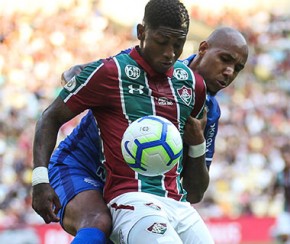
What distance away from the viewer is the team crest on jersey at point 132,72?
5.11 m

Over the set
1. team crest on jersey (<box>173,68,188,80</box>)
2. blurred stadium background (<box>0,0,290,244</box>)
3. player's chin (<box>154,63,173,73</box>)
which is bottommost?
blurred stadium background (<box>0,0,290,244</box>)

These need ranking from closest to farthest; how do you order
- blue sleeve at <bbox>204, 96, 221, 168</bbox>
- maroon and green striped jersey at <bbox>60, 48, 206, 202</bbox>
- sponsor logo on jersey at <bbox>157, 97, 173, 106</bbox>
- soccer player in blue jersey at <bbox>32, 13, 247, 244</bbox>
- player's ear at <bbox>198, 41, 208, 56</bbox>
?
maroon and green striped jersey at <bbox>60, 48, 206, 202</bbox>, sponsor logo on jersey at <bbox>157, 97, 173, 106</bbox>, soccer player in blue jersey at <bbox>32, 13, 247, 244</bbox>, blue sleeve at <bbox>204, 96, 221, 168</bbox>, player's ear at <bbox>198, 41, 208, 56</bbox>

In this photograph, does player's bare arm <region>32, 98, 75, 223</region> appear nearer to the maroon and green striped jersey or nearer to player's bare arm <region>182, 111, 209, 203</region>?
the maroon and green striped jersey

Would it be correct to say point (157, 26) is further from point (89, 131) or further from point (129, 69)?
point (89, 131)

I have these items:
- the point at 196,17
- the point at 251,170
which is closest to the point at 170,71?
the point at 251,170

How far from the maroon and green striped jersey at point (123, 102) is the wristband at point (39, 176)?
454mm

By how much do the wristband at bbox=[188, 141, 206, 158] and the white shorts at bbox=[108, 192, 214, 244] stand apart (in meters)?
0.50

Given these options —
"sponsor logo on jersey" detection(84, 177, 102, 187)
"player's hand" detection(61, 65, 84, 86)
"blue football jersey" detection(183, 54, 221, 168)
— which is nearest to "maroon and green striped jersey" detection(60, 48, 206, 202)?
"sponsor logo on jersey" detection(84, 177, 102, 187)

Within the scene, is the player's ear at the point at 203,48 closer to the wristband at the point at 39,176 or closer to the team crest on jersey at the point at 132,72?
the team crest on jersey at the point at 132,72

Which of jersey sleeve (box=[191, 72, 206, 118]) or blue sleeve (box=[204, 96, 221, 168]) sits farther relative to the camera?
blue sleeve (box=[204, 96, 221, 168])

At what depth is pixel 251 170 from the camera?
685 inches

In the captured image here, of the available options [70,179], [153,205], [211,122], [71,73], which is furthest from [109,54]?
[153,205]

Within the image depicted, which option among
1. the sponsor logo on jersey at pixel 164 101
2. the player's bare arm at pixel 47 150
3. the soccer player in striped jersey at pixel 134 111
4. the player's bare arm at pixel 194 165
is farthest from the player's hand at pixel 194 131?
the player's bare arm at pixel 47 150

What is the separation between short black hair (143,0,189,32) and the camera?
195 inches
